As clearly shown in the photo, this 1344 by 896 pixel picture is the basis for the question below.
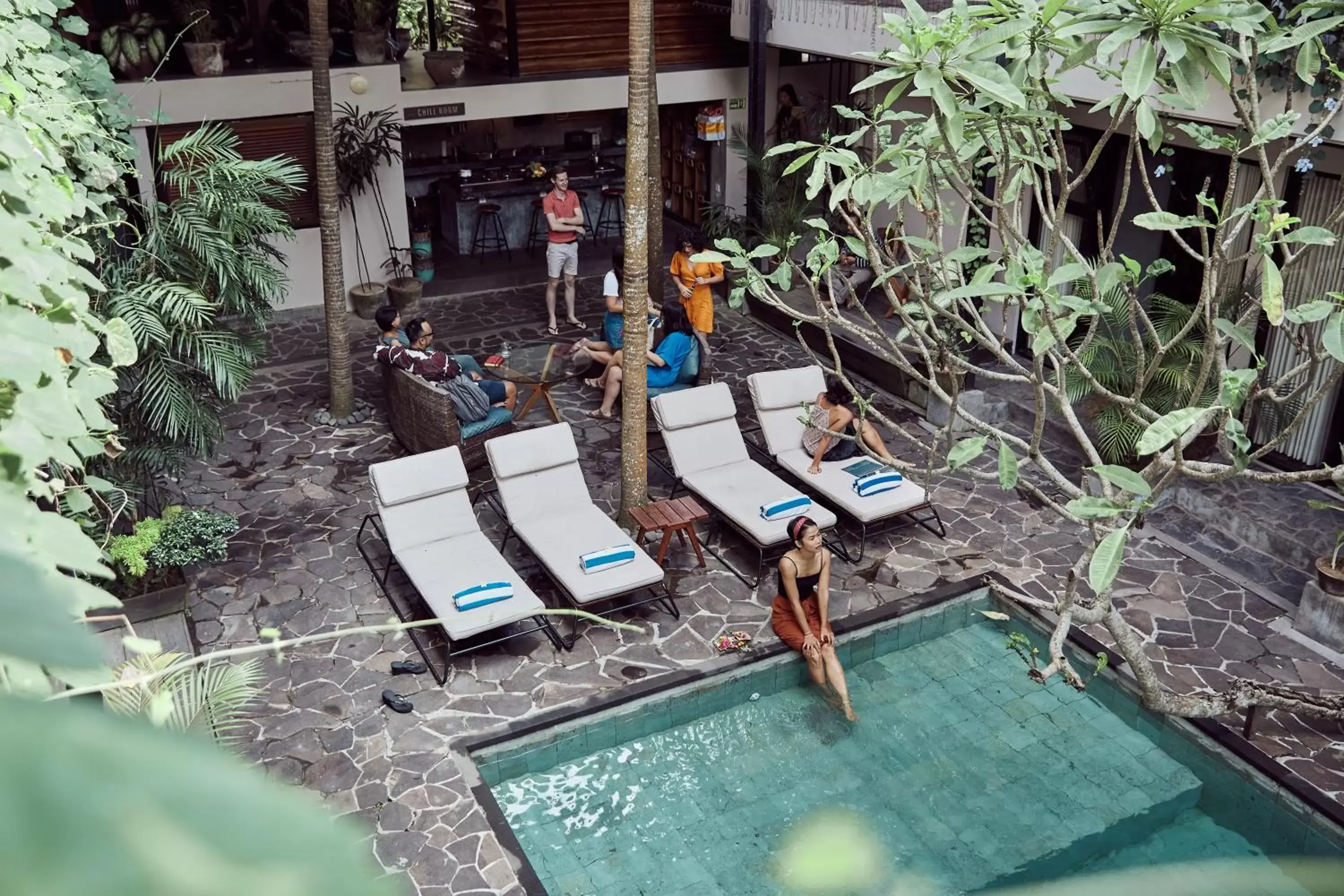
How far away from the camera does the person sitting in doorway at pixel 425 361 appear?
460 inches

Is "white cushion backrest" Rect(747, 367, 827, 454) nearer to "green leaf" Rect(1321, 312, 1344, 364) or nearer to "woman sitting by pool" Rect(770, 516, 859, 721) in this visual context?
"woman sitting by pool" Rect(770, 516, 859, 721)

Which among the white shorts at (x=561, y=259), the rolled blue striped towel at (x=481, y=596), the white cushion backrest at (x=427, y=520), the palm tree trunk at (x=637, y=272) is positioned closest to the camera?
the rolled blue striped towel at (x=481, y=596)

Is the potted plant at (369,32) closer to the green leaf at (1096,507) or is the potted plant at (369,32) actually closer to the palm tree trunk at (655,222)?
the palm tree trunk at (655,222)

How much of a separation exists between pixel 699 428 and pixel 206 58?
8.24 metres

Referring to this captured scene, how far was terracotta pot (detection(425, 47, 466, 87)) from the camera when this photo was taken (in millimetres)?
16891

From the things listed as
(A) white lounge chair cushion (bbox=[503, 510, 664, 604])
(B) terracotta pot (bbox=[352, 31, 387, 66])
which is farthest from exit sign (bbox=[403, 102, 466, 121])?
(A) white lounge chair cushion (bbox=[503, 510, 664, 604])

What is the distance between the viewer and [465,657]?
29.7 feet

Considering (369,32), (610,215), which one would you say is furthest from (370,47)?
(610,215)

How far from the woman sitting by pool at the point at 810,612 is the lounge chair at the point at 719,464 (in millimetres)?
1116

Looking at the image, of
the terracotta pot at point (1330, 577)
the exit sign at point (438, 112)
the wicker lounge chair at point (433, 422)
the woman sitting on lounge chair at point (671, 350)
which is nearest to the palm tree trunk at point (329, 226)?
the wicker lounge chair at point (433, 422)

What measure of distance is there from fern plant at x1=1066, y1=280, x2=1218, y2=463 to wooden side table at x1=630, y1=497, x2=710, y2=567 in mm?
3446

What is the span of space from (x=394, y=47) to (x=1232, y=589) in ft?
41.1

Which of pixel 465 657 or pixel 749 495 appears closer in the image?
pixel 465 657

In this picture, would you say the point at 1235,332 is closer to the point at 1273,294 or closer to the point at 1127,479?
the point at 1273,294
